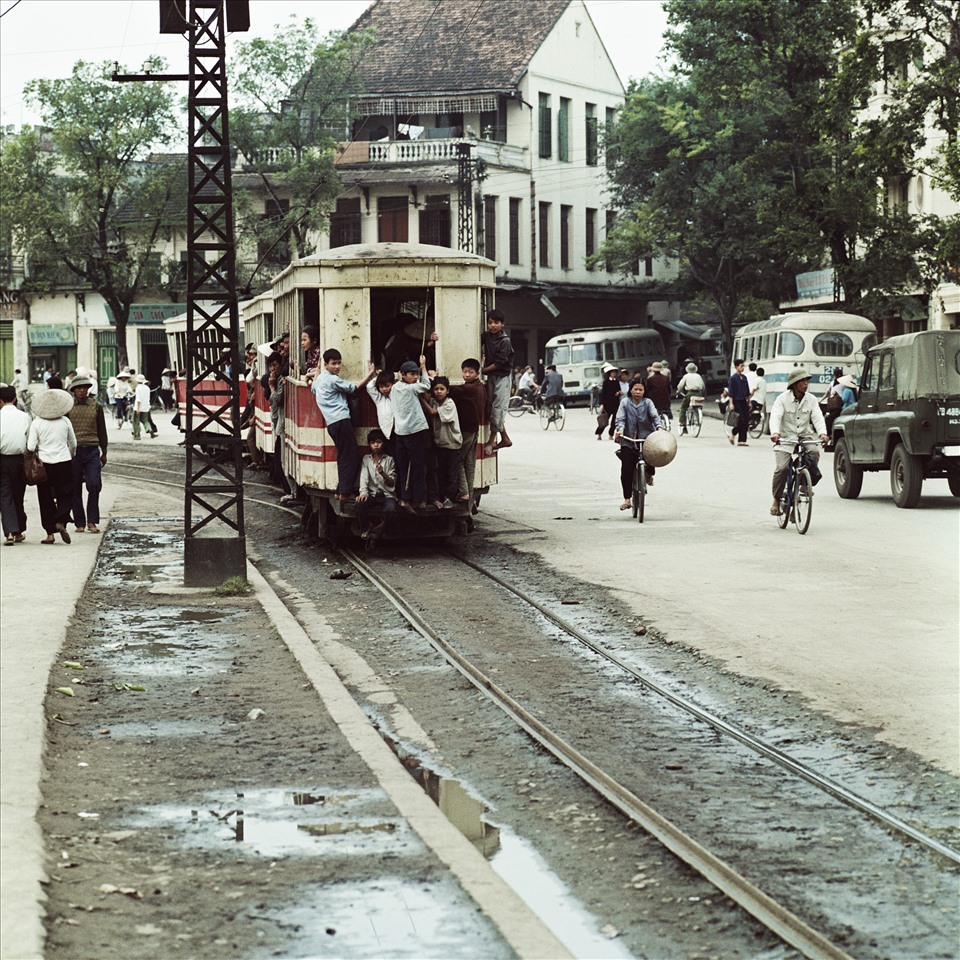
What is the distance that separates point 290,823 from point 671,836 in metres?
1.62

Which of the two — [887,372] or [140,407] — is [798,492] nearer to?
[887,372]

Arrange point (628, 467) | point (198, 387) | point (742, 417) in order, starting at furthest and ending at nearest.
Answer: point (742, 417) → point (198, 387) → point (628, 467)

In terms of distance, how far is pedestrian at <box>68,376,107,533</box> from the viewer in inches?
766

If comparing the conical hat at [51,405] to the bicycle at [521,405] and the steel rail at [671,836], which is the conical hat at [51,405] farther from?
the bicycle at [521,405]

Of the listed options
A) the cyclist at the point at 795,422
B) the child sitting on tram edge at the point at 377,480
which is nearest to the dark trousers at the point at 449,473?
the child sitting on tram edge at the point at 377,480

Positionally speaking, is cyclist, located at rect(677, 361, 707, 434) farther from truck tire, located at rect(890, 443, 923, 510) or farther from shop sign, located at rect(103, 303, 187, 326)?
shop sign, located at rect(103, 303, 187, 326)

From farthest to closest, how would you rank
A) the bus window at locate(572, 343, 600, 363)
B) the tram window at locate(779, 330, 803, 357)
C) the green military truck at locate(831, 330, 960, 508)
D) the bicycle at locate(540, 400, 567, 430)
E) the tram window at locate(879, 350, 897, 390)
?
the bus window at locate(572, 343, 600, 363) → the bicycle at locate(540, 400, 567, 430) → the tram window at locate(779, 330, 803, 357) → the tram window at locate(879, 350, 897, 390) → the green military truck at locate(831, 330, 960, 508)

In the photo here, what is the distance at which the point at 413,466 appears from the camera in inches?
656

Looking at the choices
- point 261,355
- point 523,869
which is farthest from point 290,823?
point 261,355

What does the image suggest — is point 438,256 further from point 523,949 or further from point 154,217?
point 154,217

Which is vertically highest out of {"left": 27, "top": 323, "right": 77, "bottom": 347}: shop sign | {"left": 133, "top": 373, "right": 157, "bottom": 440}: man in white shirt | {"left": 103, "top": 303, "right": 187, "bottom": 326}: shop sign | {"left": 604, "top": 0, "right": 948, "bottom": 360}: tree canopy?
{"left": 604, "top": 0, "right": 948, "bottom": 360}: tree canopy

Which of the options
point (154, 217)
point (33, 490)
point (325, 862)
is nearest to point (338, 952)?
point (325, 862)

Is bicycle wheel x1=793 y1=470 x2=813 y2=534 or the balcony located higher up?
the balcony

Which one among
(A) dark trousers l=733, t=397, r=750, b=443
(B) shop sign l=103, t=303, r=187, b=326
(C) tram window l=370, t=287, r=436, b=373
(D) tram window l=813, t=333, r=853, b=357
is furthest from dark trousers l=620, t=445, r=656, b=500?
(B) shop sign l=103, t=303, r=187, b=326
